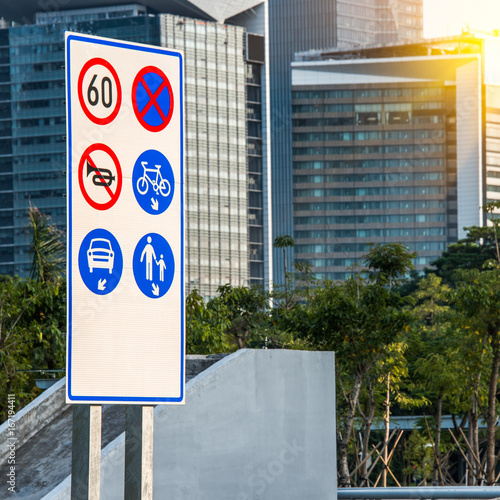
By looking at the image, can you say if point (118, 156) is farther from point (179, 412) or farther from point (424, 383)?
point (424, 383)

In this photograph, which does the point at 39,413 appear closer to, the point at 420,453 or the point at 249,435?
the point at 249,435

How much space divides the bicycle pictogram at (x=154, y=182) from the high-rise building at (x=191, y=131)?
9939cm

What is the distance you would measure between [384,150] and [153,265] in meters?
124

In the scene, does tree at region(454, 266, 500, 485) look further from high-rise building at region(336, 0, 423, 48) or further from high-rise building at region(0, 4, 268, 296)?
high-rise building at region(336, 0, 423, 48)

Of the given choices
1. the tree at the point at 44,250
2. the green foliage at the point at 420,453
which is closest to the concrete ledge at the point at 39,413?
the tree at the point at 44,250

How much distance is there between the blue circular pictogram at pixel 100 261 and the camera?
392 centimetres

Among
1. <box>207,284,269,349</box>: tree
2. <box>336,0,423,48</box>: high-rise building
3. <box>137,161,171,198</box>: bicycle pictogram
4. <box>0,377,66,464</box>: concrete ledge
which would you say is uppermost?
<box>336,0,423,48</box>: high-rise building

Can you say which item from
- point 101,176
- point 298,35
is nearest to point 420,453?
point 101,176

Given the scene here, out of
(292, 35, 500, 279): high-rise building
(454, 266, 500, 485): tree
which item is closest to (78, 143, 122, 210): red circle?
(454, 266, 500, 485): tree

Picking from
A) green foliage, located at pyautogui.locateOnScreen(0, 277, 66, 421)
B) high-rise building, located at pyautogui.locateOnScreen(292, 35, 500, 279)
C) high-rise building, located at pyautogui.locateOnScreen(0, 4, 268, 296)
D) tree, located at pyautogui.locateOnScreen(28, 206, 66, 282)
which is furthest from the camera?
high-rise building, located at pyautogui.locateOnScreen(292, 35, 500, 279)

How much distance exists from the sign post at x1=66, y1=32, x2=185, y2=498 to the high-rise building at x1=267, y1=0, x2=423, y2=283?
Result: 118180 millimetres

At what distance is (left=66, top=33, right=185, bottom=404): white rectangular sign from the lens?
3904mm

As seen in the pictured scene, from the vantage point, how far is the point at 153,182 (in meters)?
4.16

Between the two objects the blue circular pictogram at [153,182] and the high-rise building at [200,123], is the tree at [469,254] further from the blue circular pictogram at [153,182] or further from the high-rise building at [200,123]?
the blue circular pictogram at [153,182]
